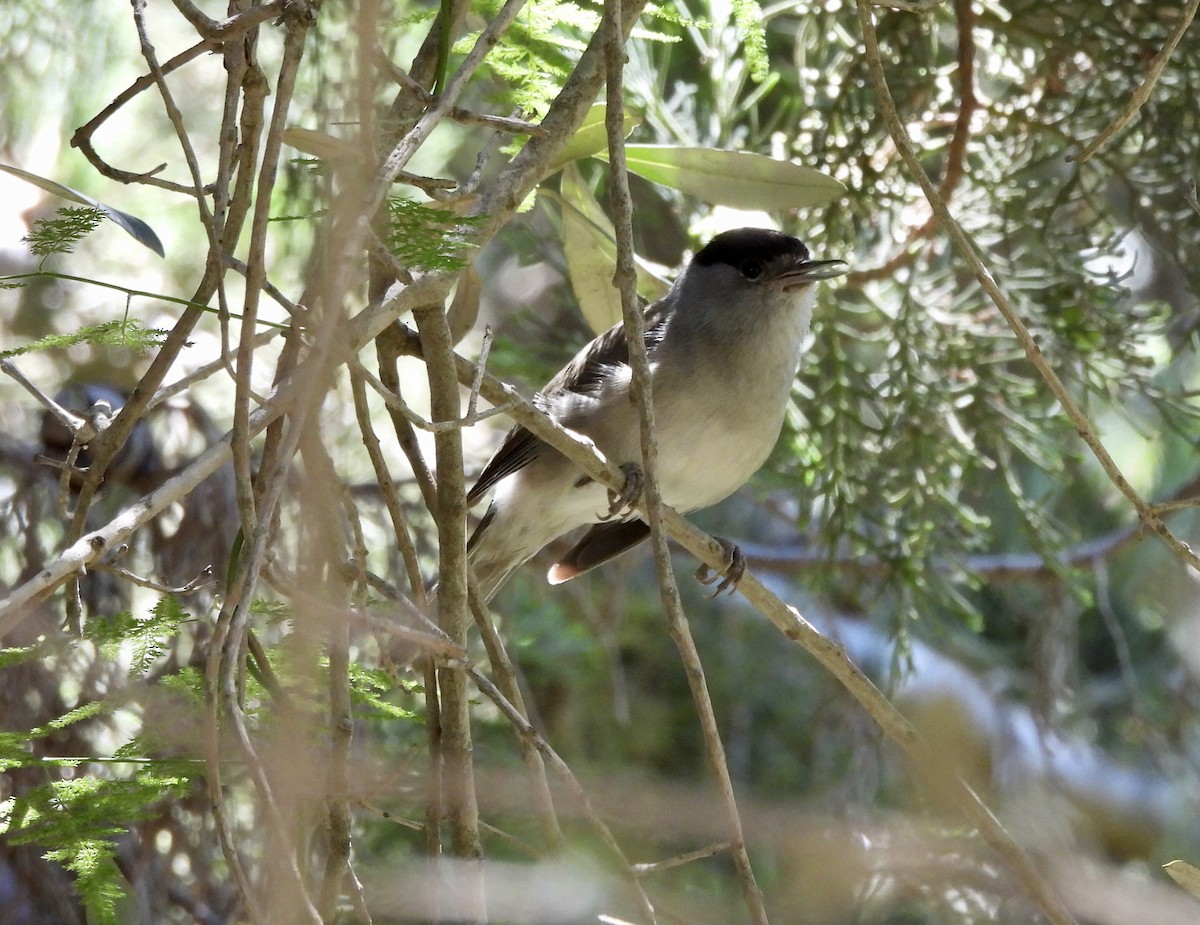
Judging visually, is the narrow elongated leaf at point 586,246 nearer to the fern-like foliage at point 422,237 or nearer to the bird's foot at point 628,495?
the bird's foot at point 628,495

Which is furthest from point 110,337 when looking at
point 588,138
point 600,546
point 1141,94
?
point 600,546

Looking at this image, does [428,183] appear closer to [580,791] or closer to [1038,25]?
[580,791]

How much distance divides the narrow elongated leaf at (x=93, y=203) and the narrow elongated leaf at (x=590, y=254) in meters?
1.01

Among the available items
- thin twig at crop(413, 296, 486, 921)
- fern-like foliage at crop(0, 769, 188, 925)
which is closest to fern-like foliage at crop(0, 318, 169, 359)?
thin twig at crop(413, 296, 486, 921)

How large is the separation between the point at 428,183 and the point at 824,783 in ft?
12.3

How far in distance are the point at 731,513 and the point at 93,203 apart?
4.39m

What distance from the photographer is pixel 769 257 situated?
3.85 meters

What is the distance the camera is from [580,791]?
1.84m

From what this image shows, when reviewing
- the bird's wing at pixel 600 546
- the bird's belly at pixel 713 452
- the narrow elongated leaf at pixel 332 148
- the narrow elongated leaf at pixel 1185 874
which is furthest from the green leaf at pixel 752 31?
the bird's wing at pixel 600 546

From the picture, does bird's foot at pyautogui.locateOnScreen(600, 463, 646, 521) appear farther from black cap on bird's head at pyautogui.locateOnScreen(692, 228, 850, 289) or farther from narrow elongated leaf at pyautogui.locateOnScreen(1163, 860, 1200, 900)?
narrow elongated leaf at pyautogui.locateOnScreen(1163, 860, 1200, 900)

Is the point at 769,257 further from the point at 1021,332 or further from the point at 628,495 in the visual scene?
the point at 1021,332

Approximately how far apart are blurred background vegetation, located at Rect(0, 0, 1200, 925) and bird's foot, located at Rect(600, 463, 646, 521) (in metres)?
0.67

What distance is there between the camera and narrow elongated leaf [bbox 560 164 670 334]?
2.98m

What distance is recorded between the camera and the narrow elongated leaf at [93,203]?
6.65 feet
